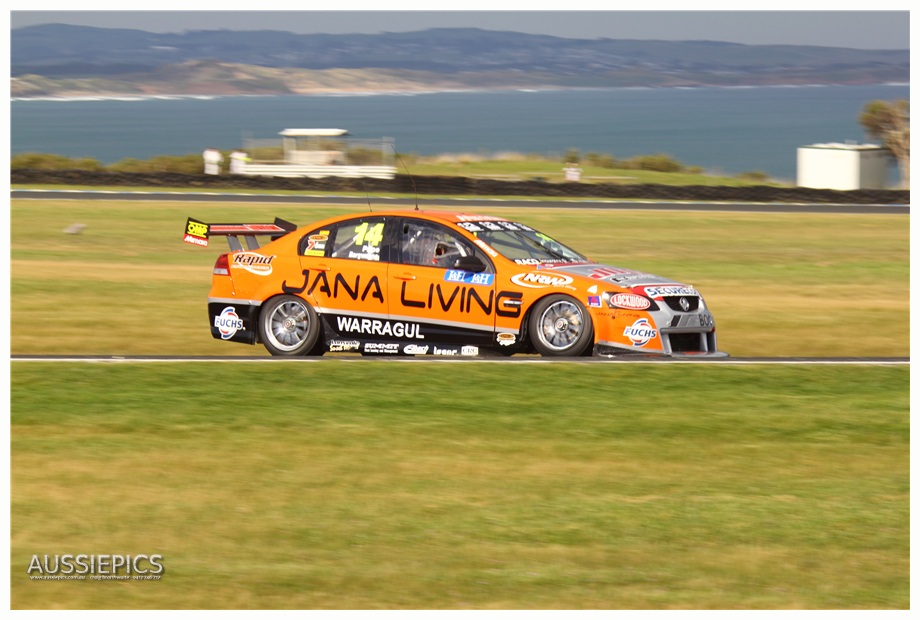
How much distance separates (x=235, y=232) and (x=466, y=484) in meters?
5.89

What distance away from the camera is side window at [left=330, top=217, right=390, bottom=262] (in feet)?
43.9

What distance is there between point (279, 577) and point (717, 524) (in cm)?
262

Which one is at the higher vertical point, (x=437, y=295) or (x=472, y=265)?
(x=472, y=265)

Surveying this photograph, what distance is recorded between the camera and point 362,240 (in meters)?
13.5

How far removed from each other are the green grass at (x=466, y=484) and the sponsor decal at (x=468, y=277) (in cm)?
79

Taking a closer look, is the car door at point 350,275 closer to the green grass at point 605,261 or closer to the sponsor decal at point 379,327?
the sponsor decal at point 379,327

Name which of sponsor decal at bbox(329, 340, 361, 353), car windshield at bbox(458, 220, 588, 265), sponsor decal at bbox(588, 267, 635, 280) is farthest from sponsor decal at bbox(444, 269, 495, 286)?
sponsor decal at bbox(329, 340, 361, 353)

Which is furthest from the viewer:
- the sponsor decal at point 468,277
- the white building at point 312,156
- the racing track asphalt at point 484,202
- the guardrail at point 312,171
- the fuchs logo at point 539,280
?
the white building at point 312,156

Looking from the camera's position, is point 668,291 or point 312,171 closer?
point 668,291

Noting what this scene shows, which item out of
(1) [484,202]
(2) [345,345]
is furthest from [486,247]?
(1) [484,202]

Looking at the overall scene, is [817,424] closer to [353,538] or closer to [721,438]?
[721,438]

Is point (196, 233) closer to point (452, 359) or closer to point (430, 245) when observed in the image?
point (430, 245)

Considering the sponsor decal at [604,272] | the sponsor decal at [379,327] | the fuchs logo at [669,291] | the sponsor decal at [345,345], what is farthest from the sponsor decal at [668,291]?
the sponsor decal at [345,345]

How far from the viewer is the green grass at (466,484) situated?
6.95 m
